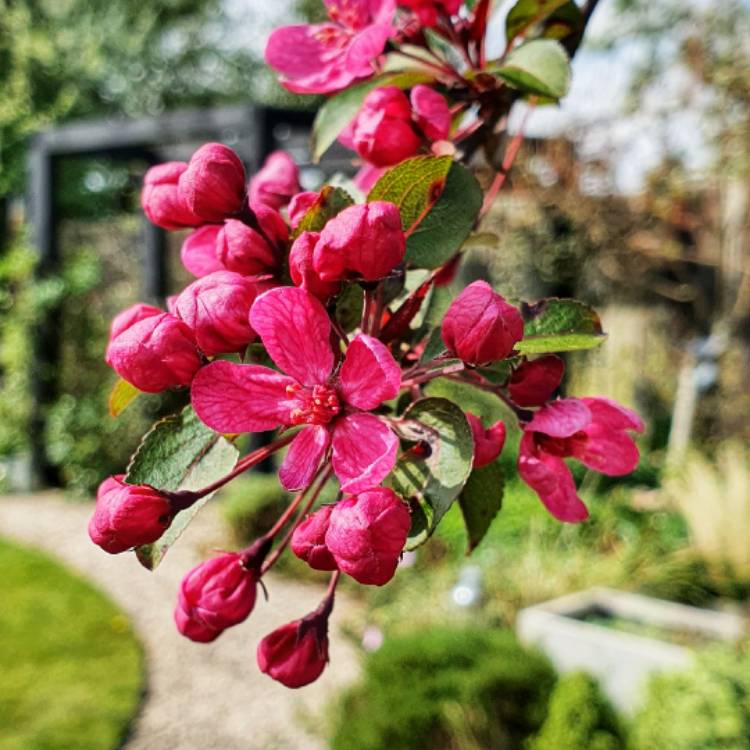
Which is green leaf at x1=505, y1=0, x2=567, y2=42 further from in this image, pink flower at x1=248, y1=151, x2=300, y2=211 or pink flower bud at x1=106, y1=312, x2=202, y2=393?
pink flower bud at x1=106, y1=312, x2=202, y2=393

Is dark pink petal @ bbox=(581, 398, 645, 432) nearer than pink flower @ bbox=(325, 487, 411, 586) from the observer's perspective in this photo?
No

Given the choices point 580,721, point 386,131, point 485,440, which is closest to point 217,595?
point 485,440

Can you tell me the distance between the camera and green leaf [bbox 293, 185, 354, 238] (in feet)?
1.60

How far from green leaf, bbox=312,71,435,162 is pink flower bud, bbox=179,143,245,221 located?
0.14 m

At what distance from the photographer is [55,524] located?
6.32 m

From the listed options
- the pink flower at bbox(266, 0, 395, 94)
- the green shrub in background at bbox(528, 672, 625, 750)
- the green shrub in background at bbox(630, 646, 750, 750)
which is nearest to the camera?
the pink flower at bbox(266, 0, 395, 94)

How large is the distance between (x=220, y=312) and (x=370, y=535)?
5.1 inches

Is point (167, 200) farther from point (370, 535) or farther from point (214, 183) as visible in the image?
point (370, 535)

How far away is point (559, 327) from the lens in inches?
20.1

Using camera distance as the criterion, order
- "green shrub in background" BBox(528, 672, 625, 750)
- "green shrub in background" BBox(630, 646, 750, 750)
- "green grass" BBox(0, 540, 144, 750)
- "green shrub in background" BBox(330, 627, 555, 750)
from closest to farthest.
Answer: "green shrub in background" BBox(630, 646, 750, 750), "green shrub in background" BBox(528, 672, 625, 750), "green shrub in background" BBox(330, 627, 555, 750), "green grass" BBox(0, 540, 144, 750)

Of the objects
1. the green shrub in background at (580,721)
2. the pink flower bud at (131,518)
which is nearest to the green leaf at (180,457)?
the pink flower bud at (131,518)

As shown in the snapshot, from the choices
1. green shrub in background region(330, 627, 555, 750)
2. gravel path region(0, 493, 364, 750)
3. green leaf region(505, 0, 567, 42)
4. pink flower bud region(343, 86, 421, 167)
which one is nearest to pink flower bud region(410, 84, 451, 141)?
pink flower bud region(343, 86, 421, 167)

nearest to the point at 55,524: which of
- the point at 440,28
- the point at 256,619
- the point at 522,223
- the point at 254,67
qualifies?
the point at 256,619

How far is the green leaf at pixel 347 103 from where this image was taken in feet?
2.05
